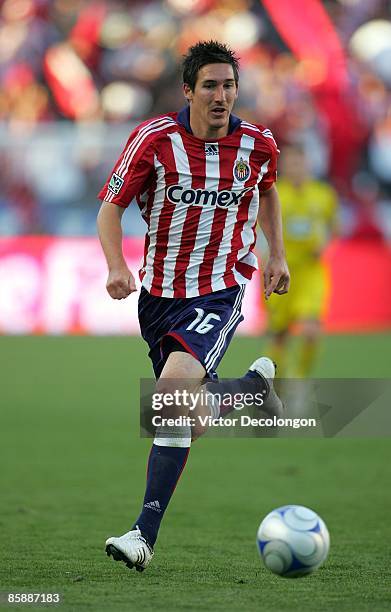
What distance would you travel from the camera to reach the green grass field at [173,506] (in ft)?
13.6

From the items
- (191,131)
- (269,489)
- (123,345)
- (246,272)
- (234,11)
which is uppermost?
(234,11)

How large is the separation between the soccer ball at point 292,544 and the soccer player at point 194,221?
0.66m

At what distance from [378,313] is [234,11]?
6.70m

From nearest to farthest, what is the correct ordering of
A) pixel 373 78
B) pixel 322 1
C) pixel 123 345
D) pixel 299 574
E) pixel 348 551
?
pixel 299 574
pixel 348 551
pixel 123 345
pixel 373 78
pixel 322 1

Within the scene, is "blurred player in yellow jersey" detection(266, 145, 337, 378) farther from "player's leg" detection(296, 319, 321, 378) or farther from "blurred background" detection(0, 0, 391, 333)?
"blurred background" detection(0, 0, 391, 333)

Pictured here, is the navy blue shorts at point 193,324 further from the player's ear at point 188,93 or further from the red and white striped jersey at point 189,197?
the player's ear at point 188,93

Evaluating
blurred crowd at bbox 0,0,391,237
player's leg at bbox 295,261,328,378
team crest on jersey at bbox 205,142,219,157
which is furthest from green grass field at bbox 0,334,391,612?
blurred crowd at bbox 0,0,391,237

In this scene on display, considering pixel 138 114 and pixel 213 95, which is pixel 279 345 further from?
pixel 138 114

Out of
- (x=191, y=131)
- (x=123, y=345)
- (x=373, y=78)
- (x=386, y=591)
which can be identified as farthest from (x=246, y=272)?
(x=373, y=78)

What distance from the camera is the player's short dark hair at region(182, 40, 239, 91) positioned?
15.9 ft

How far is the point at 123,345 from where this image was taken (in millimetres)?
15336

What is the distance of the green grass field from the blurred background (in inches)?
161

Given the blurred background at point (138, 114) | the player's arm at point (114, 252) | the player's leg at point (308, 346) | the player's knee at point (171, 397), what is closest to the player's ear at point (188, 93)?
the player's arm at point (114, 252)

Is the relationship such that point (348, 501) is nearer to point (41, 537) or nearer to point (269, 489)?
point (269, 489)
